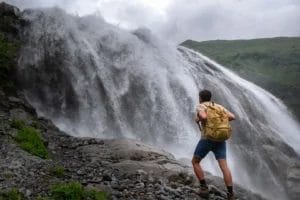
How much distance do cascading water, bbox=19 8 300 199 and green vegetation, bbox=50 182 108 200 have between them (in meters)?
14.7

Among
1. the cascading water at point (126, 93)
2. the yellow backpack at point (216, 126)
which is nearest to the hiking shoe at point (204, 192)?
the yellow backpack at point (216, 126)

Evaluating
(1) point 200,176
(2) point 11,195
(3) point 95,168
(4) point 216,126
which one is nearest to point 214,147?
(4) point 216,126

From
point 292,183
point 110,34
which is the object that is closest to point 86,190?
point 292,183

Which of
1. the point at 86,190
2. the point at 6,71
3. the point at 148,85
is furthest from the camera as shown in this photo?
the point at 148,85

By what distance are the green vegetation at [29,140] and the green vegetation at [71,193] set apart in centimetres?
443

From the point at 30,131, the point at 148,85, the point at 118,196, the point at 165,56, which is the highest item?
the point at 165,56

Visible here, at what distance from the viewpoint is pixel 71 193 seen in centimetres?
1241

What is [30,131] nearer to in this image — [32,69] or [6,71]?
[6,71]

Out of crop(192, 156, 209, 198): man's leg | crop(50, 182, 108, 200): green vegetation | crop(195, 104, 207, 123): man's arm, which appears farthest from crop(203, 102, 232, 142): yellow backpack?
crop(50, 182, 108, 200): green vegetation

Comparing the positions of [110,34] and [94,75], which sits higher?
[110,34]

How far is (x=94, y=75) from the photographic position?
101 ft

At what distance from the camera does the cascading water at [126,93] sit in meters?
28.9

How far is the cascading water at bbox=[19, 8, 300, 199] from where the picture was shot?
28.9 m

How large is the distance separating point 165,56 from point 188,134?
8.45 metres
